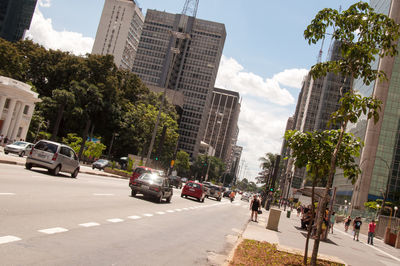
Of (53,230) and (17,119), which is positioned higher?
(17,119)

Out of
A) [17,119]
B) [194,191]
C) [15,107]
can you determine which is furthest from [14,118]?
[194,191]

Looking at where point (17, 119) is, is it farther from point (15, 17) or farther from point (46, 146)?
point (15, 17)

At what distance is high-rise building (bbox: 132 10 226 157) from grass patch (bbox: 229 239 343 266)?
491ft

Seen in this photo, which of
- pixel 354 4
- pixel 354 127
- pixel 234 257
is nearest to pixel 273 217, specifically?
pixel 234 257

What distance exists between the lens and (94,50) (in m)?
186

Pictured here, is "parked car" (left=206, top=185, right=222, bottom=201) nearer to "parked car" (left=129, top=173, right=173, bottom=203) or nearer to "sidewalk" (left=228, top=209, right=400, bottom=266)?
"sidewalk" (left=228, top=209, right=400, bottom=266)

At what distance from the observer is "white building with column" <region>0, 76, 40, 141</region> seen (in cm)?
5359

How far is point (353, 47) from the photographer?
8742 mm

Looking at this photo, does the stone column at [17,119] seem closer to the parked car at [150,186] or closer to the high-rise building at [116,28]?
the parked car at [150,186]

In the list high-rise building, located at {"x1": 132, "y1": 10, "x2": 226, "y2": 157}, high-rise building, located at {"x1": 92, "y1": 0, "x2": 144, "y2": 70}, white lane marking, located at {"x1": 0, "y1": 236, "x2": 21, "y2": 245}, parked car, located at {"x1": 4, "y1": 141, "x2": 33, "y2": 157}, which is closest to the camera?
white lane marking, located at {"x1": 0, "y1": 236, "x2": 21, "y2": 245}

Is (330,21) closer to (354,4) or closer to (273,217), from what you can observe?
(354,4)

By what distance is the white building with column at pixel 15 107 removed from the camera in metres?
53.6

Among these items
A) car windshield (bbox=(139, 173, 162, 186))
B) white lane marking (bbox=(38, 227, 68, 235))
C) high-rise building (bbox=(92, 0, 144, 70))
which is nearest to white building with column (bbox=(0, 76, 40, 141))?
car windshield (bbox=(139, 173, 162, 186))

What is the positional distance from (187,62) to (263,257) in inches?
6255
